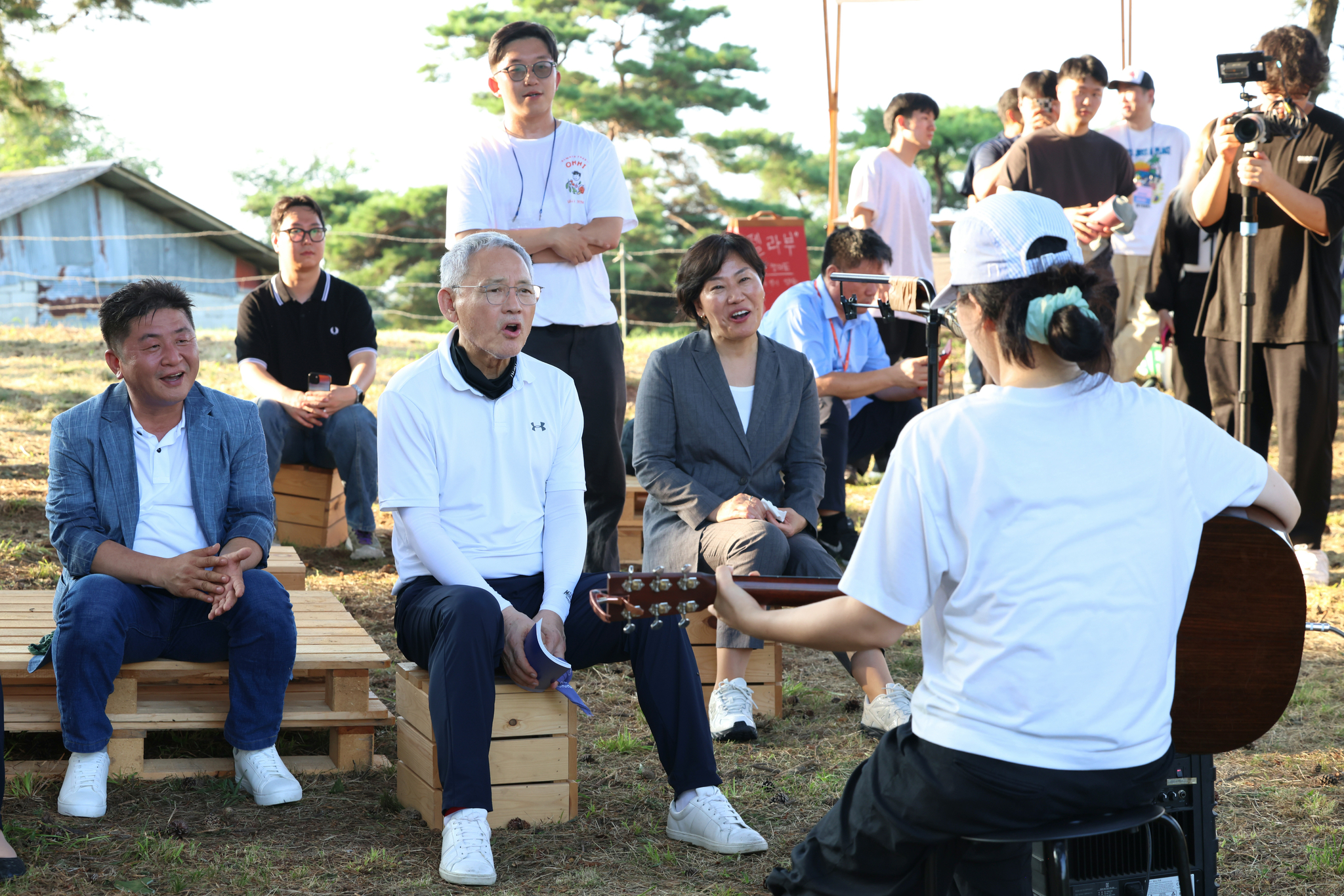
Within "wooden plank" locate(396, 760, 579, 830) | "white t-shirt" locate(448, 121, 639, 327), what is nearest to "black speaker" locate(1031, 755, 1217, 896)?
"wooden plank" locate(396, 760, 579, 830)

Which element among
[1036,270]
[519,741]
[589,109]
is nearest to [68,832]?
[519,741]

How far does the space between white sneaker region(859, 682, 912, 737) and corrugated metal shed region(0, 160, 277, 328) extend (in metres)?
21.8

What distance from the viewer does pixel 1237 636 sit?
1992 mm

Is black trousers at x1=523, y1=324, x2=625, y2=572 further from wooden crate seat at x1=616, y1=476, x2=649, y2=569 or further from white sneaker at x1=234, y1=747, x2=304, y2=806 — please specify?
white sneaker at x1=234, y1=747, x2=304, y2=806

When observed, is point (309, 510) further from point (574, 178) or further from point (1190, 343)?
point (1190, 343)

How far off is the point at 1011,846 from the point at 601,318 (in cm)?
290

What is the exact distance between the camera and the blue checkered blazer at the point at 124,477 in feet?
9.87

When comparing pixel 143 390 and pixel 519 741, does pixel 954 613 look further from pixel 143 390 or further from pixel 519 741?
pixel 143 390

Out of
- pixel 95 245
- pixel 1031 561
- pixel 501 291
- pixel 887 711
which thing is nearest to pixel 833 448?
pixel 887 711

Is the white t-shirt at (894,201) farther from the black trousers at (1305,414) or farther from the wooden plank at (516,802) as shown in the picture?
the wooden plank at (516,802)

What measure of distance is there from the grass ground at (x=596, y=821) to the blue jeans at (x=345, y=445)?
155 cm

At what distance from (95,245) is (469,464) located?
26150 millimetres

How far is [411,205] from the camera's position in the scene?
2352 centimetres

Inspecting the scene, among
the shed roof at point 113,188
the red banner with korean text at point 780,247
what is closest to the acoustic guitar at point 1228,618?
the red banner with korean text at point 780,247
